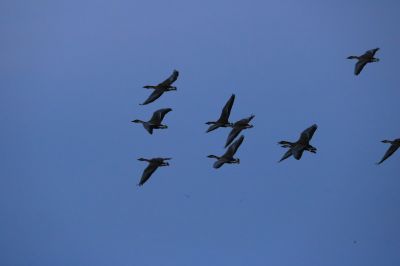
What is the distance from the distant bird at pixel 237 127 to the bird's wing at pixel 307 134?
12.0 ft

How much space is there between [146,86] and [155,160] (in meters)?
5.37

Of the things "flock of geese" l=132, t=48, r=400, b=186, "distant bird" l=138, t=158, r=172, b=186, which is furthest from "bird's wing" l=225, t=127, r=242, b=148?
"distant bird" l=138, t=158, r=172, b=186

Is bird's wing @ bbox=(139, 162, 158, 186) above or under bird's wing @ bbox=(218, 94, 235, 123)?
under

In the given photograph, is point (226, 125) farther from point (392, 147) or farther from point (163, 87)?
point (392, 147)

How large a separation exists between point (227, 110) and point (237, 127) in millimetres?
1390

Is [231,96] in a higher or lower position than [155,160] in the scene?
higher

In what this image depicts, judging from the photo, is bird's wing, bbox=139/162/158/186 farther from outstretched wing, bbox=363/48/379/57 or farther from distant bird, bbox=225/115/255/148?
outstretched wing, bbox=363/48/379/57

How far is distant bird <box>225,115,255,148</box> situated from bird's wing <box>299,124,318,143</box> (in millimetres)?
3669

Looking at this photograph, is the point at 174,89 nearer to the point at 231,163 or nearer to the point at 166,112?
the point at 166,112

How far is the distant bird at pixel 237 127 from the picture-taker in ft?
250

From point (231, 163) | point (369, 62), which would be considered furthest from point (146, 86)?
point (369, 62)

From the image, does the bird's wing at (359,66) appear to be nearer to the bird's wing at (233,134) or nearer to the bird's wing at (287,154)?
the bird's wing at (287,154)

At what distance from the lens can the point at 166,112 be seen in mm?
75812

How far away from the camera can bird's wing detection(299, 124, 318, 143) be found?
247ft
